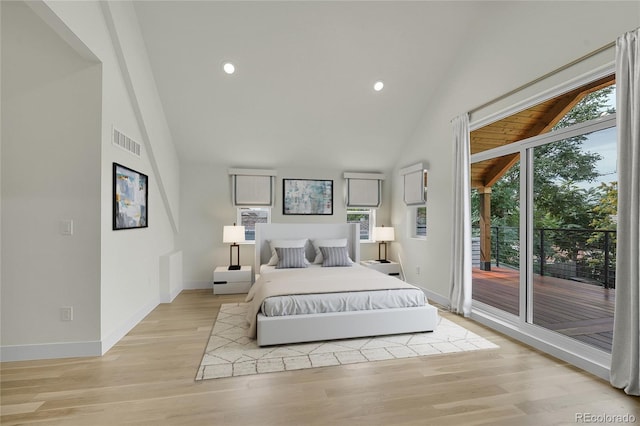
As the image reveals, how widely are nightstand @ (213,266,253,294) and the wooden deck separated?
11.8 ft

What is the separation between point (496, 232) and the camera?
3.68m

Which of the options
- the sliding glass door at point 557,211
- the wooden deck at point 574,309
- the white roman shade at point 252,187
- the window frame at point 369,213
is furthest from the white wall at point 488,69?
the white roman shade at point 252,187

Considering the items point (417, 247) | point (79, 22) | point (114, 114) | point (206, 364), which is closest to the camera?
point (79, 22)

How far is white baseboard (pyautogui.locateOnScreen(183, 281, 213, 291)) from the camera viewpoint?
516cm

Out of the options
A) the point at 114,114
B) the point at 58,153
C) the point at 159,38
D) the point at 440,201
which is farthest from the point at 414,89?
the point at 58,153

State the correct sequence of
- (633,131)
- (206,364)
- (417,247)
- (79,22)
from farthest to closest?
(417,247) → (206,364) → (79,22) → (633,131)

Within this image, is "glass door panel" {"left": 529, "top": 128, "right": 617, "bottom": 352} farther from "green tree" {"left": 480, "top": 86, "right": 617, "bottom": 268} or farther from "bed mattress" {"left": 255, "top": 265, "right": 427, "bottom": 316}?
"bed mattress" {"left": 255, "top": 265, "right": 427, "bottom": 316}

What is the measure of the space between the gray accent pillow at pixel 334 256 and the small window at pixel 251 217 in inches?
55.2

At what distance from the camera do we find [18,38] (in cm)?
250

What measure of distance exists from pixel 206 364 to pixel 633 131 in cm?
362

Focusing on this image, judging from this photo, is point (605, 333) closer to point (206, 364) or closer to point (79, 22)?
point (206, 364)

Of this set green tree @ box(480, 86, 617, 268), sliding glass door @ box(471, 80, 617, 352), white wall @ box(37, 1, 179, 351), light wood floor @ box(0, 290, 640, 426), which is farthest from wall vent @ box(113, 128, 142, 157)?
green tree @ box(480, 86, 617, 268)

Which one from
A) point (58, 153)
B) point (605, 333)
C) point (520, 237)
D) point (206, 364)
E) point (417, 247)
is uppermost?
point (58, 153)

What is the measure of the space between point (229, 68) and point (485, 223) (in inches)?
149
